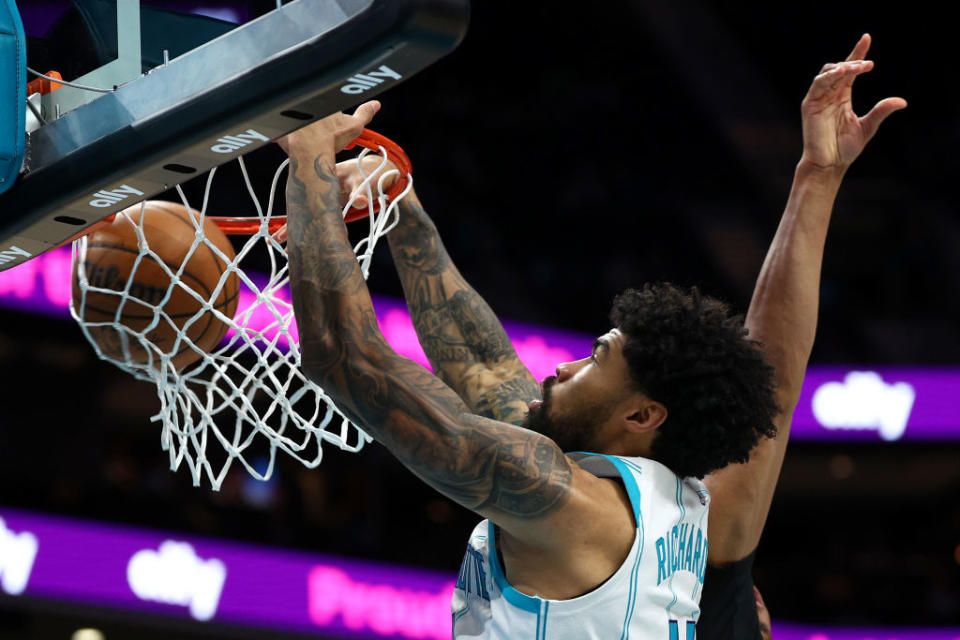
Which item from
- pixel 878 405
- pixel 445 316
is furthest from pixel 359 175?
pixel 878 405

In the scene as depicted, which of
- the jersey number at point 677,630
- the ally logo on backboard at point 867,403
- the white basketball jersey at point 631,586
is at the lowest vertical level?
the ally logo on backboard at point 867,403

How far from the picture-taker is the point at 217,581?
630cm

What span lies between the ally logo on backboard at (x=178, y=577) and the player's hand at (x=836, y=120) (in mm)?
4352

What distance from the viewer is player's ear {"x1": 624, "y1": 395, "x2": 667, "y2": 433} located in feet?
7.14

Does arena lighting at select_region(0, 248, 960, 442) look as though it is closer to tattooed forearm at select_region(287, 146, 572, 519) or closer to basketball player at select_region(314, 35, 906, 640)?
basketball player at select_region(314, 35, 906, 640)

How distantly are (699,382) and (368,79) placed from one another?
832 millimetres

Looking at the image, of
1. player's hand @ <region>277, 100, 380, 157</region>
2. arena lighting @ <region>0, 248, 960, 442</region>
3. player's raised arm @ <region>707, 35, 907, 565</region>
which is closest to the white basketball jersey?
player's raised arm @ <region>707, 35, 907, 565</region>

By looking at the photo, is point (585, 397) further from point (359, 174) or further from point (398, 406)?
point (359, 174)

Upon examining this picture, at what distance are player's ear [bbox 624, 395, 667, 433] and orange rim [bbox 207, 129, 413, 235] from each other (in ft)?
2.57

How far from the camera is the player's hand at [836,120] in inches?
104

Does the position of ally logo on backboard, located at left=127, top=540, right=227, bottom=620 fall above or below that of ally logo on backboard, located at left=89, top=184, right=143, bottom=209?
below

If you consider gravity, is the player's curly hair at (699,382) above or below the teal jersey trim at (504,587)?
above

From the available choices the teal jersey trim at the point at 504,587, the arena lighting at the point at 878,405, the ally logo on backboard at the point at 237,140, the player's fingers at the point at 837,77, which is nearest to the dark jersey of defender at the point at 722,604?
the teal jersey trim at the point at 504,587

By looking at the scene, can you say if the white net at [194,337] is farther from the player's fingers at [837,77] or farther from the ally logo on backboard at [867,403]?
the ally logo on backboard at [867,403]
